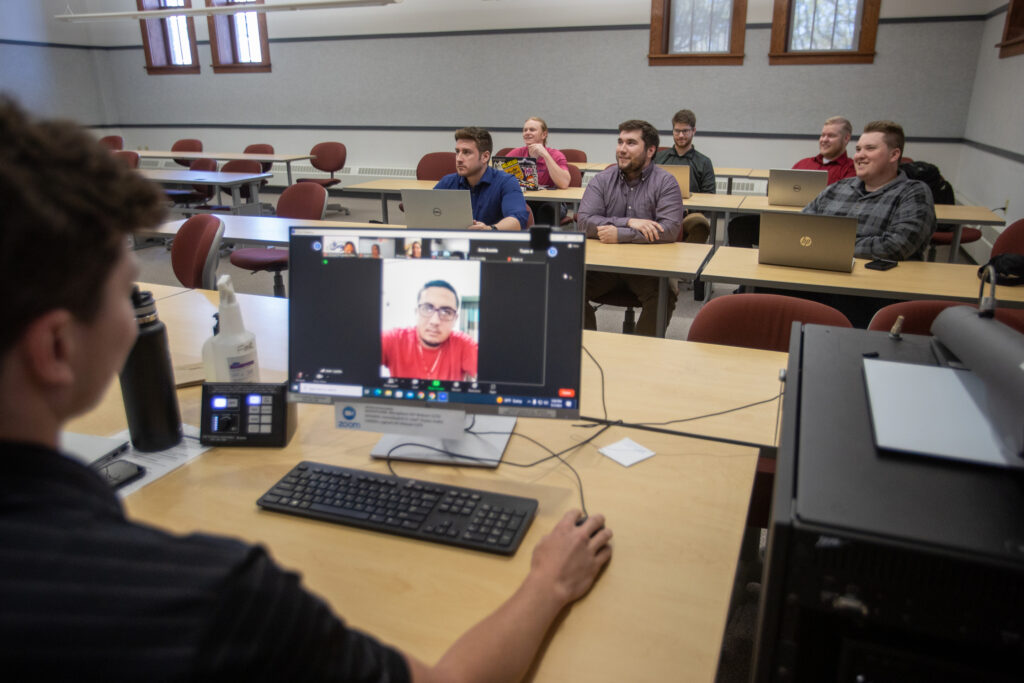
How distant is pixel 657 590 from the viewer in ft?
3.04

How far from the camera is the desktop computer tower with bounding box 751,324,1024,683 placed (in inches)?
21.4

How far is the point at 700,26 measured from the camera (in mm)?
7156

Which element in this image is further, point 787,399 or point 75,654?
point 787,399

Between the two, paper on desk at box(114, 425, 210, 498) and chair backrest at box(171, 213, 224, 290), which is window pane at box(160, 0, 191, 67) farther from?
paper on desk at box(114, 425, 210, 498)

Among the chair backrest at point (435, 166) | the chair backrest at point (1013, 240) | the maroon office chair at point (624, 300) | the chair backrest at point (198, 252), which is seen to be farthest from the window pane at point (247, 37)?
the chair backrest at point (1013, 240)

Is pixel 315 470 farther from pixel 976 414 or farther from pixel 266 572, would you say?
pixel 976 414

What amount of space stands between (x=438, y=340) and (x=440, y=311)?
0.05 meters

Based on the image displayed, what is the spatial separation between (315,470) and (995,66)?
686cm

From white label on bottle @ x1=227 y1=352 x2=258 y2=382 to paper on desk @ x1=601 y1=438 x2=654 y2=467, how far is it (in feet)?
2.48

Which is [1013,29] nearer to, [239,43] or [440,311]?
[440,311]

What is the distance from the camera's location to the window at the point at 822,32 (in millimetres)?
6512

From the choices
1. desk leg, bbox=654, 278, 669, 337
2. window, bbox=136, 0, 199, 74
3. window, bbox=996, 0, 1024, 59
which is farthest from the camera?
window, bbox=136, 0, 199, 74

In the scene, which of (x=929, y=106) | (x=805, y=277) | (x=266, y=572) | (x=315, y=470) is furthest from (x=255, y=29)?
(x=266, y=572)

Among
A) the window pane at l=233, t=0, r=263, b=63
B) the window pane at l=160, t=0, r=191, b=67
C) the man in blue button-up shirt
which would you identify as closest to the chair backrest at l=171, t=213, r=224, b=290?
the man in blue button-up shirt
